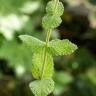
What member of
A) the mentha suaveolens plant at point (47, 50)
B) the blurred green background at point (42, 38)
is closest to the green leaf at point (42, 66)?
the mentha suaveolens plant at point (47, 50)

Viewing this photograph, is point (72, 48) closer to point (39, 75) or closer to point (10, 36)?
point (39, 75)

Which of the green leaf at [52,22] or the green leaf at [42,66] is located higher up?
the green leaf at [52,22]

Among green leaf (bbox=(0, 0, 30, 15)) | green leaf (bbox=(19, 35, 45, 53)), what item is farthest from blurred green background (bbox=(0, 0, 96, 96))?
green leaf (bbox=(19, 35, 45, 53))

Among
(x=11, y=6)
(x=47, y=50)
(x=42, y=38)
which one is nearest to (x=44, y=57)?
(x=47, y=50)

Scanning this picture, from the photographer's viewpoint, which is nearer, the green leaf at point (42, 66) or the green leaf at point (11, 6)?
the green leaf at point (42, 66)

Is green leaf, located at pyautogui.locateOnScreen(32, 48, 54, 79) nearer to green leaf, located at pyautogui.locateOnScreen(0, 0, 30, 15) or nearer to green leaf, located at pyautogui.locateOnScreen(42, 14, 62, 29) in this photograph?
green leaf, located at pyautogui.locateOnScreen(42, 14, 62, 29)

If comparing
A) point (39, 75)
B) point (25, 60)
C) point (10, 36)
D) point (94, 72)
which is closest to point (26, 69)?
point (25, 60)

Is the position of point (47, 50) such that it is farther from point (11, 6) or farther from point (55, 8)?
point (11, 6)

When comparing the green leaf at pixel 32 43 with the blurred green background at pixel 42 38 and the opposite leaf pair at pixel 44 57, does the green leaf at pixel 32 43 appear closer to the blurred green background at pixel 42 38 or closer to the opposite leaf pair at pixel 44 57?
the opposite leaf pair at pixel 44 57
